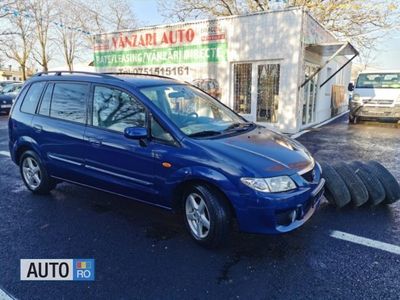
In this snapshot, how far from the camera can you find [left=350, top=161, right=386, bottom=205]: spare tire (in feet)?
13.9

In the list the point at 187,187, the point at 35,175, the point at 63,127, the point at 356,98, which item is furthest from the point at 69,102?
the point at 356,98

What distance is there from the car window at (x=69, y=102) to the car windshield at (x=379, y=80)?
12.3m

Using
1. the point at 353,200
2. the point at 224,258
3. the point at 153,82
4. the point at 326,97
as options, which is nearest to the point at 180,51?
the point at 326,97

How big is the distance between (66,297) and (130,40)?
39.7ft

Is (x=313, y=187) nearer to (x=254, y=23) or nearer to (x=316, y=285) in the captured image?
(x=316, y=285)

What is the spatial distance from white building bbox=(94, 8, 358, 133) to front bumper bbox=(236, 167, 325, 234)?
7.58 meters

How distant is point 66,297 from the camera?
2.57m

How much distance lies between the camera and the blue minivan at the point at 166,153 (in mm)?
2984

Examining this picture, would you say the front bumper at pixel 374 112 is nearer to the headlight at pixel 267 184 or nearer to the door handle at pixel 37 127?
the headlight at pixel 267 184

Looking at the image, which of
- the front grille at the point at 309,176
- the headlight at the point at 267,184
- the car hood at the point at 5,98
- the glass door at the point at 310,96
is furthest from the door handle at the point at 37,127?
the car hood at the point at 5,98

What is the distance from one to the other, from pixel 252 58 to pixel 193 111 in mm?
7352

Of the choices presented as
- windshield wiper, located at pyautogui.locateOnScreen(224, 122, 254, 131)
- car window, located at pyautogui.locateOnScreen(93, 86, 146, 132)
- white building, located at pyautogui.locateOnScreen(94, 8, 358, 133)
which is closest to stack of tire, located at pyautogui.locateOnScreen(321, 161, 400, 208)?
windshield wiper, located at pyautogui.locateOnScreen(224, 122, 254, 131)

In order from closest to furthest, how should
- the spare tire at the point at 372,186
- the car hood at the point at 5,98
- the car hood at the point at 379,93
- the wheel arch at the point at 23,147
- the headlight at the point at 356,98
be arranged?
the spare tire at the point at 372,186 < the wheel arch at the point at 23,147 < the car hood at the point at 379,93 < the headlight at the point at 356,98 < the car hood at the point at 5,98

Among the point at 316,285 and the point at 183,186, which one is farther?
the point at 183,186
